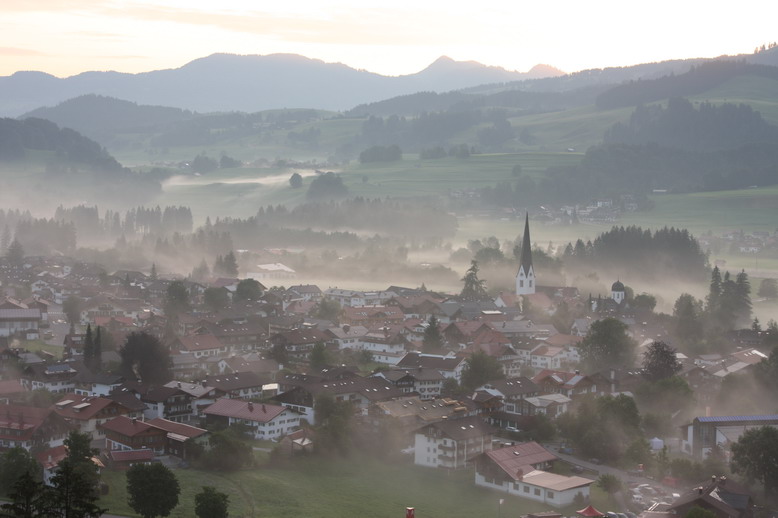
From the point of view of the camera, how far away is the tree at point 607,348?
3538 cm

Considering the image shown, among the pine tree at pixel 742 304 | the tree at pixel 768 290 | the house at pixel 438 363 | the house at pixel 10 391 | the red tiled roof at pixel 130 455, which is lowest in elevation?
the tree at pixel 768 290

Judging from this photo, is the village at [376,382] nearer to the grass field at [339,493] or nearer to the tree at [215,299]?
the tree at [215,299]

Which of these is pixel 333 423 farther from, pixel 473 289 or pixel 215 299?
pixel 473 289

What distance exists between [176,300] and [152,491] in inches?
926

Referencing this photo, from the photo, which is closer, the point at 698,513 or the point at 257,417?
the point at 698,513

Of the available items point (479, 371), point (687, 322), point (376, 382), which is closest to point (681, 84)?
point (687, 322)

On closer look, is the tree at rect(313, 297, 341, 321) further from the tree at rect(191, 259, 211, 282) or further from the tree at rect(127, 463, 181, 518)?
the tree at rect(127, 463, 181, 518)

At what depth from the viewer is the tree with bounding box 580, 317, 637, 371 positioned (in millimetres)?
35375

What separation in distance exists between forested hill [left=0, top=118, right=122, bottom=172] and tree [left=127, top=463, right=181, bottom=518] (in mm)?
107418

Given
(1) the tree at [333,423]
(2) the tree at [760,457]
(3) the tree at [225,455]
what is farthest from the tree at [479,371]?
(3) the tree at [225,455]

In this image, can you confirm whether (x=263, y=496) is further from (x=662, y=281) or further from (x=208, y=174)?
(x=208, y=174)

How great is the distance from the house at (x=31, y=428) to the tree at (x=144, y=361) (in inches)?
221

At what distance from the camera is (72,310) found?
41.0 m

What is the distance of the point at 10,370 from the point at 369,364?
1118 centimetres
